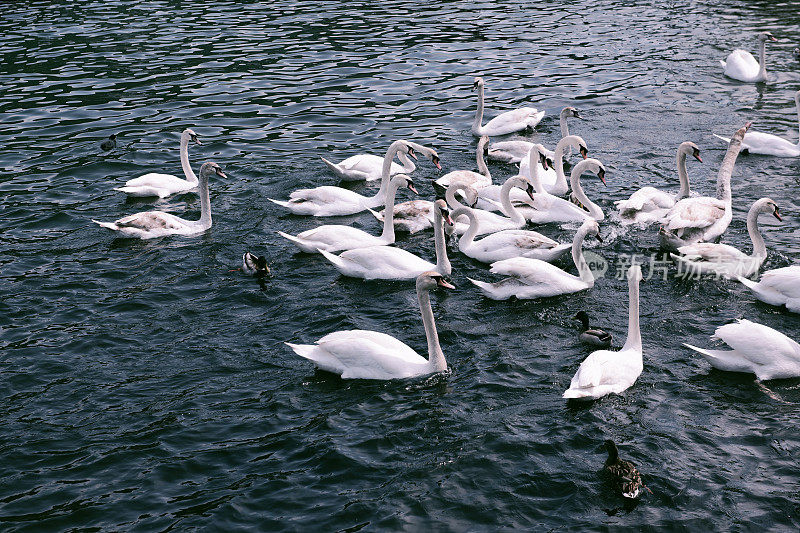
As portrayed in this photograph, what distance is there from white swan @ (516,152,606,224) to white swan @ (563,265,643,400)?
4567 mm

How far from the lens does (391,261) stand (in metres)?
13.2

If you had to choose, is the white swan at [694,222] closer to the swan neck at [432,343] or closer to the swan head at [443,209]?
the swan head at [443,209]

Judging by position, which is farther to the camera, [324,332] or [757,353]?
[324,332]

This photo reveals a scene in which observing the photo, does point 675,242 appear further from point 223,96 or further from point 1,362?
point 223,96

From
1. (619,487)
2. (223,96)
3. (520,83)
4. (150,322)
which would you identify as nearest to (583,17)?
(520,83)

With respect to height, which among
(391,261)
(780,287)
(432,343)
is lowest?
(391,261)

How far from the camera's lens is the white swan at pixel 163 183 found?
16.4 meters

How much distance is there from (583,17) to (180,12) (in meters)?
14.5

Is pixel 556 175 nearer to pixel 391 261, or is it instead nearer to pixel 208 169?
pixel 391 261

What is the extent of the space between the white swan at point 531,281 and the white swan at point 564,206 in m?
2.53

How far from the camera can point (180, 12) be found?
31734 millimetres

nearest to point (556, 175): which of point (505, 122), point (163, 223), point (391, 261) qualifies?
point (505, 122)

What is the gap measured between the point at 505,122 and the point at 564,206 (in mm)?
5221

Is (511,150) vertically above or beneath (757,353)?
above
